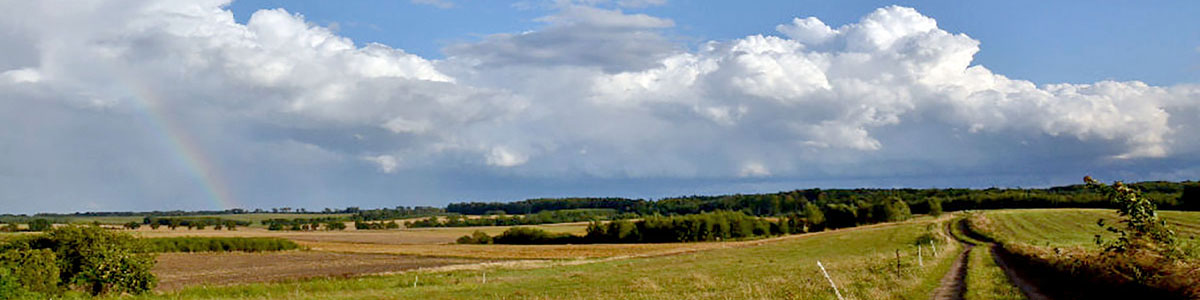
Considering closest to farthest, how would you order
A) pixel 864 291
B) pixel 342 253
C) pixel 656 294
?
pixel 864 291
pixel 656 294
pixel 342 253

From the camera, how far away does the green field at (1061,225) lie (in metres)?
70.6

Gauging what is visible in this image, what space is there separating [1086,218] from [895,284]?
94164 mm

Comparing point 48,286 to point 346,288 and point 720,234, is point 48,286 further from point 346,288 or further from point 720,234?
point 720,234

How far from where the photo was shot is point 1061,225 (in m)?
95.1

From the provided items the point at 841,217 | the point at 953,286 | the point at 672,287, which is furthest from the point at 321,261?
the point at 841,217

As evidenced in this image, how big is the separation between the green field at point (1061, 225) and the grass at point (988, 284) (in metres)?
36.5

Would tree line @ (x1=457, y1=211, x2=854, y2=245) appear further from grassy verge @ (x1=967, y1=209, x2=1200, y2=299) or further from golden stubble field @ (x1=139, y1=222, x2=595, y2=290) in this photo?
grassy verge @ (x1=967, y1=209, x2=1200, y2=299)

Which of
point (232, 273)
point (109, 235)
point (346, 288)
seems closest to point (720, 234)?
point (232, 273)

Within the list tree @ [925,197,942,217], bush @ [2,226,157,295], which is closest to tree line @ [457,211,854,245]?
tree @ [925,197,942,217]

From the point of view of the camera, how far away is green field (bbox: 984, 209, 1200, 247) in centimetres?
7056

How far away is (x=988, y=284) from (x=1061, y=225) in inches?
3193

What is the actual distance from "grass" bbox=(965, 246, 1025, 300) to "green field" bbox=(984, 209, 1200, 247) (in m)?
36.5

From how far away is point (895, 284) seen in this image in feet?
85.7

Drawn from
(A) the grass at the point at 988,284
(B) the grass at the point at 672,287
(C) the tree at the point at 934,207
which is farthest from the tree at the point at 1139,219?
(C) the tree at the point at 934,207
